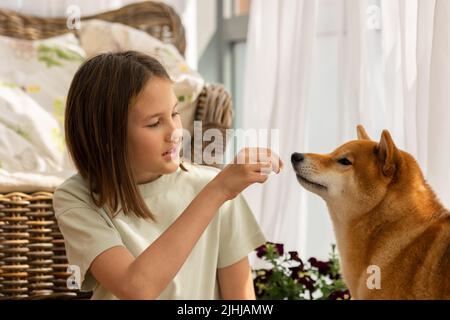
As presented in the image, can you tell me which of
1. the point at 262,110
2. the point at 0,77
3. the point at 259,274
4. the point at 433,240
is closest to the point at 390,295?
the point at 433,240

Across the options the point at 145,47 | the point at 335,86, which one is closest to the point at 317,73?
the point at 335,86

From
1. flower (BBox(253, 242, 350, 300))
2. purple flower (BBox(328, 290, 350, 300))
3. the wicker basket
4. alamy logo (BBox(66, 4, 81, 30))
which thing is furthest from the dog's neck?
alamy logo (BBox(66, 4, 81, 30))

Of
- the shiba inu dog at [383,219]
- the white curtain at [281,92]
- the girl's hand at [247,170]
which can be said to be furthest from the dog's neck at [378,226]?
the white curtain at [281,92]

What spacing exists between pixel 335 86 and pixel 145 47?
2.07 feet

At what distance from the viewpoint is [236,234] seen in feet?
4.25

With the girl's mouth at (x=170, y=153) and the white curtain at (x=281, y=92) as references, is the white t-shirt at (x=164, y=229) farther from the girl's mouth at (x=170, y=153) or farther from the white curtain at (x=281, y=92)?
the white curtain at (x=281, y=92)

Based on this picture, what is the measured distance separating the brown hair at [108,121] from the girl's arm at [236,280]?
19cm

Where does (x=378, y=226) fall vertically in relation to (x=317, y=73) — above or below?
below

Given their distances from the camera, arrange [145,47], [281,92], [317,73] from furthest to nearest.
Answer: [145,47], [317,73], [281,92]

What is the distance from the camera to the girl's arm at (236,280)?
1.30 meters

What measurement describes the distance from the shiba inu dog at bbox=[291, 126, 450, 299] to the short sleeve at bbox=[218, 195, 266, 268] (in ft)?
0.67

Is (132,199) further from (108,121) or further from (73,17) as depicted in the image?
(73,17)

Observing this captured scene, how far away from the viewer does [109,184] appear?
1.19m

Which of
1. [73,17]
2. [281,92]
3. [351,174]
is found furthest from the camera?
[73,17]
